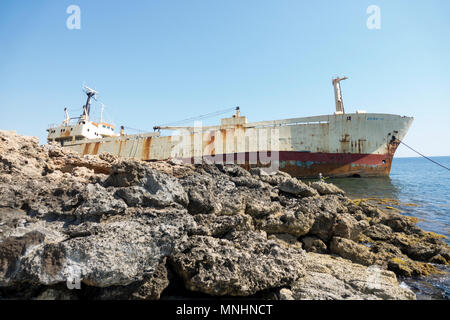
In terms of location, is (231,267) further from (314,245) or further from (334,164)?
(334,164)

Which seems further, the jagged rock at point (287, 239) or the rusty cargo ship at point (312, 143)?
the rusty cargo ship at point (312, 143)

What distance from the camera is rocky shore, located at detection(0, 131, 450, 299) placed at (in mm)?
2352

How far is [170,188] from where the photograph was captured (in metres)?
3.76

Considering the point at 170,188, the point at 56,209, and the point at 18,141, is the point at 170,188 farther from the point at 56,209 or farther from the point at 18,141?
the point at 18,141

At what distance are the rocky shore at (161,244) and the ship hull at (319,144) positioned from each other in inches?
569

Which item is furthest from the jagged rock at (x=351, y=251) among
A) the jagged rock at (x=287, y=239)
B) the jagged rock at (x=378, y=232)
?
the jagged rock at (x=378, y=232)

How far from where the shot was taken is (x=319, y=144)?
19.4 meters

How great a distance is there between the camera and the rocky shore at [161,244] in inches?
92.6

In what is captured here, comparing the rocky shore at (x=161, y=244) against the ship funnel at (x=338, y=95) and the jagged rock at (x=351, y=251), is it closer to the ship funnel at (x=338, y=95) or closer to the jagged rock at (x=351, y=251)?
the jagged rock at (x=351, y=251)

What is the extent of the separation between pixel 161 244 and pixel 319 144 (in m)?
18.9

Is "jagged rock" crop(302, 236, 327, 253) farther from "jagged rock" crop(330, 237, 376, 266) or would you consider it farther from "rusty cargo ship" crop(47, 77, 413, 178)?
"rusty cargo ship" crop(47, 77, 413, 178)

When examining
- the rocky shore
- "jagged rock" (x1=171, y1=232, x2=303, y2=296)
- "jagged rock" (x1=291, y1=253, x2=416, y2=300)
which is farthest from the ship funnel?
"jagged rock" (x1=171, y1=232, x2=303, y2=296)

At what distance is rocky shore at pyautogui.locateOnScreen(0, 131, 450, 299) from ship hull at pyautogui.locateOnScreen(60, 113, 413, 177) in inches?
569
